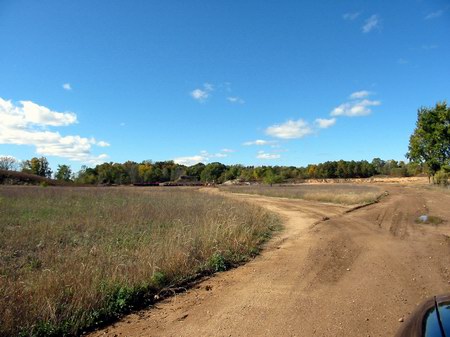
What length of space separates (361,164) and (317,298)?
14233 cm

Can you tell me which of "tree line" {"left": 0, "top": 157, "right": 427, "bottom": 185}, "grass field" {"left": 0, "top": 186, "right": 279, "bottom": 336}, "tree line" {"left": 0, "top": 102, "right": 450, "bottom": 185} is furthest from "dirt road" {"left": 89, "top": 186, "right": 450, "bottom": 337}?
"tree line" {"left": 0, "top": 157, "right": 427, "bottom": 185}

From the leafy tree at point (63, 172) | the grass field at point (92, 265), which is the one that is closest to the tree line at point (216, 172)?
the leafy tree at point (63, 172)

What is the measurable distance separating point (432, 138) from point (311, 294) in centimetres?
5196

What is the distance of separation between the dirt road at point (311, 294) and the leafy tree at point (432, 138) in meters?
44.6

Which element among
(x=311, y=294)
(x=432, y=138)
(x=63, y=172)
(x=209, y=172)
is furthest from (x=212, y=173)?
(x=311, y=294)

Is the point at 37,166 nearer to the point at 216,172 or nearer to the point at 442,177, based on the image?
the point at 216,172

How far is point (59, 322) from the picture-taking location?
4633 mm

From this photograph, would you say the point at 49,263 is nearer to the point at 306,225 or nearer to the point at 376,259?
the point at 376,259

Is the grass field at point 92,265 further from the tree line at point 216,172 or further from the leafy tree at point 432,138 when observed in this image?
the tree line at point 216,172

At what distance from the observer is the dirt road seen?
4.75 m

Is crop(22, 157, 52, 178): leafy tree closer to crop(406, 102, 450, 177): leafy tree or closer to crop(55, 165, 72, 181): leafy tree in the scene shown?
crop(55, 165, 72, 181): leafy tree

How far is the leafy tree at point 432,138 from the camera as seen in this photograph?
154ft

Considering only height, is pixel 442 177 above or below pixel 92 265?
above

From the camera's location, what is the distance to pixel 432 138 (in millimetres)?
48156
